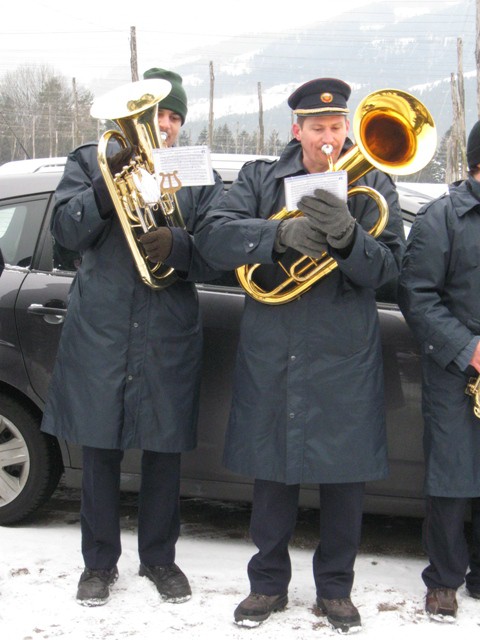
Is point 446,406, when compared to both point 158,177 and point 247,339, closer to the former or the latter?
point 247,339

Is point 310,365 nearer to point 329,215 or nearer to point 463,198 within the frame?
point 329,215

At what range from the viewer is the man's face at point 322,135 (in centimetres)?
287

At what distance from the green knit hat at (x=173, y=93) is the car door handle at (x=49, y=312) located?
103 cm

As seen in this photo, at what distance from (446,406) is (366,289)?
0.51 m

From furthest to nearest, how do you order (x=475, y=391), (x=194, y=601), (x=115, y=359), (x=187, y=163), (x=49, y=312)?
(x=49, y=312)
(x=194, y=601)
(x=115, y=359)
(x=475, y=391)
(x=187, y=163)

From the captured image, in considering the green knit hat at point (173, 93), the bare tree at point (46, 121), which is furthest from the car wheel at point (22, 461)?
the bare tree at point (46, 121)

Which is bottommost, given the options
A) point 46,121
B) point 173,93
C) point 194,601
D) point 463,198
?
point 194,601

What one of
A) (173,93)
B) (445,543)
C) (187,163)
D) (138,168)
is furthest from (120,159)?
(445,543)

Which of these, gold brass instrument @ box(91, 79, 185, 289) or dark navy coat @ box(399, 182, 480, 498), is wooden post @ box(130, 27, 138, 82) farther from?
dark navy coat @ box(399, 182, 480, 498)

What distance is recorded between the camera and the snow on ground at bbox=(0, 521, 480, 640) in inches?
118

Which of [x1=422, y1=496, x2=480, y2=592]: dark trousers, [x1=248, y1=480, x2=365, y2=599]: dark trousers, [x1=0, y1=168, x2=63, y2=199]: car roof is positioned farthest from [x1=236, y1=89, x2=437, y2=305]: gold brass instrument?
[x1=0, y1=168, x2=63, y2=199]: car roof

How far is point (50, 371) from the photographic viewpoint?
3.74 metres

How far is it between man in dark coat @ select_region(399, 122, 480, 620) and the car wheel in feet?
5.58

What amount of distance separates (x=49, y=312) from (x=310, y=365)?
4.42 feet
